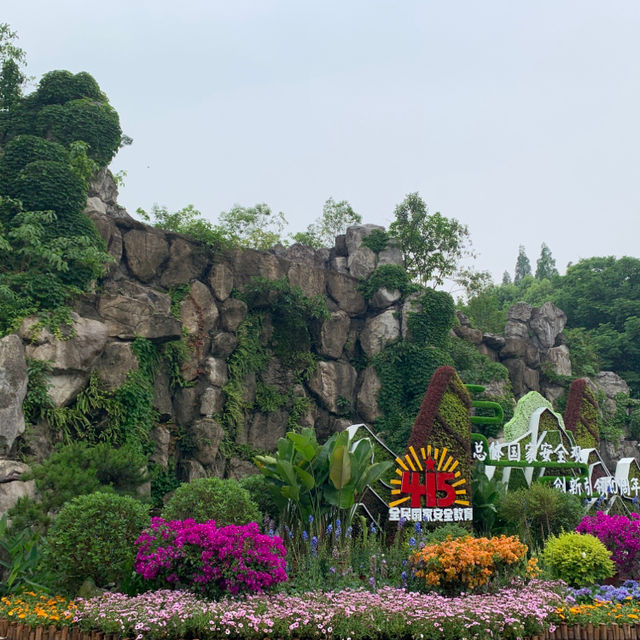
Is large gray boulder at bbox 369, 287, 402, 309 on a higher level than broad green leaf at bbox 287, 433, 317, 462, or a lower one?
higher

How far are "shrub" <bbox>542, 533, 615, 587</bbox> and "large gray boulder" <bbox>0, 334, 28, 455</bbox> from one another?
9.37 m

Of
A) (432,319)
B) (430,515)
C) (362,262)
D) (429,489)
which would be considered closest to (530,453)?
(429,489)

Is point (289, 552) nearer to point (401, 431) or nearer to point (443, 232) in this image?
point (401, 431)

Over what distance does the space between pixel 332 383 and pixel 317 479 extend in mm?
11994

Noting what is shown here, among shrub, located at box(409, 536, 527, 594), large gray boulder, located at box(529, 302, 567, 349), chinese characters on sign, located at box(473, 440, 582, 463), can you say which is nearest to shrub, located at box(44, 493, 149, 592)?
shrub, located at box(409, 536, 527, 594)

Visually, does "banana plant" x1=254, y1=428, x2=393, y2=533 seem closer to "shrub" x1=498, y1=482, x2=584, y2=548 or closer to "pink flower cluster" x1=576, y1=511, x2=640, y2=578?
"shrub" x1=498, y1=482, x2=584, y2=548

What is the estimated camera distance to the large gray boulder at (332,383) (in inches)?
832

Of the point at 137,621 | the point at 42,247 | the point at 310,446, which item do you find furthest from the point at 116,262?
the point at 137,621

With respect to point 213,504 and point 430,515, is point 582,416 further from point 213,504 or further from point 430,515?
point 213,504

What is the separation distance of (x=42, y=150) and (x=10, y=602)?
1341 cm

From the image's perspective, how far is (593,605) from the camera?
7219 mm

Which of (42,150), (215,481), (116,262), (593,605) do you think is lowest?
(593,605)

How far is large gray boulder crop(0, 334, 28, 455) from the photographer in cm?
1225

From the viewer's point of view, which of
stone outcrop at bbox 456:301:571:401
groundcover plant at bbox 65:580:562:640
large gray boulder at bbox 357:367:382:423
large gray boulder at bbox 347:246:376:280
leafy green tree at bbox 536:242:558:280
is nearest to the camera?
groundcover plant at bbox 65:580:562:640
